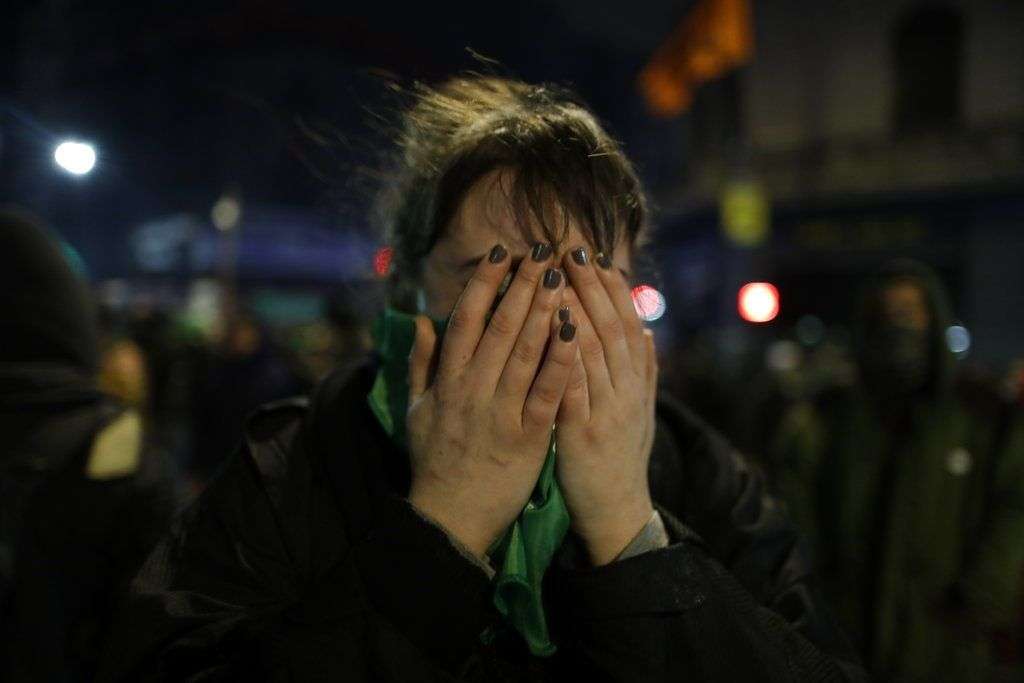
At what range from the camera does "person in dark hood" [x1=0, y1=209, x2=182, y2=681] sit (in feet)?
5.26

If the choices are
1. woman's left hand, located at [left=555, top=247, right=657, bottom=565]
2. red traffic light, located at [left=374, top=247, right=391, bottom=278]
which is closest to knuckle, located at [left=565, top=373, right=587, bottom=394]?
woman's left hand, located at [left=555, top=247, right=657, bottom=565]

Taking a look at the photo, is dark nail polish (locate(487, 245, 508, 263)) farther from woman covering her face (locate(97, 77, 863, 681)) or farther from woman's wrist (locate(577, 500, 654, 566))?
woman's wrist (locate(577, 500, 654, 566))

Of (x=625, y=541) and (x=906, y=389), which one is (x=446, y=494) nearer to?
(x=625, y=541)

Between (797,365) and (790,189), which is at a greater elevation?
(790,189)

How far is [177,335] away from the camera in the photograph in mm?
9914

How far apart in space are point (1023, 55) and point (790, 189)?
5.09 m

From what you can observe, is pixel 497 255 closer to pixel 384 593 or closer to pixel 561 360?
pixel 561 360

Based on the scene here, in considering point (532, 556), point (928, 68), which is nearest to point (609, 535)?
point (532, 556)

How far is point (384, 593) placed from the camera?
3.37ft

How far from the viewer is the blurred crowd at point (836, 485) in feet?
5.42

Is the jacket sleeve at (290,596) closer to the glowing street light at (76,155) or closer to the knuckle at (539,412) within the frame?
the knuckle at (539,412)

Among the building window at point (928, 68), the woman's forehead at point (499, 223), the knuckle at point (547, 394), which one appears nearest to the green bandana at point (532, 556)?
the knuckle at point (547, 394)

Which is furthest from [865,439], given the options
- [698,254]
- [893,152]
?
[698,254]

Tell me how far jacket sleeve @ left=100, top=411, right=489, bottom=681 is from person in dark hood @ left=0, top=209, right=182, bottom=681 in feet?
1.86
